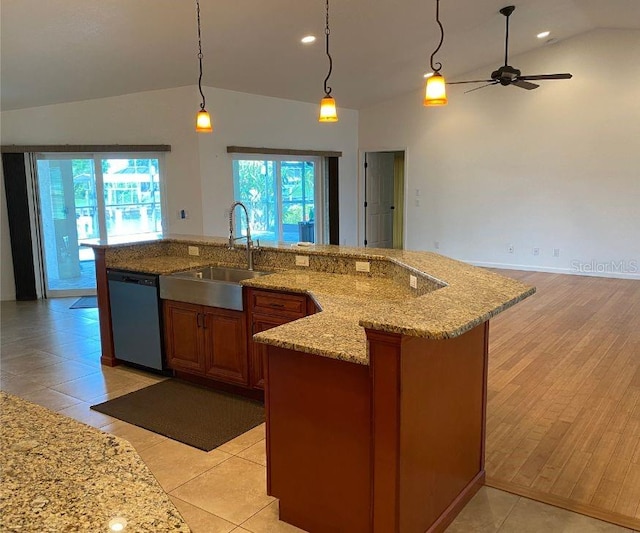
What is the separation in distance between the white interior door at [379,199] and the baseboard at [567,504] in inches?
300

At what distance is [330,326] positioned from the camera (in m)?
2.45

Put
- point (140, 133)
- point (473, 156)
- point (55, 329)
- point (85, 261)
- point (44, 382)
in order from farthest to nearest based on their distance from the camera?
1. point (473, 156)
2. point (85, 261)
3. point (140, 133)
4. point (55, 329)
5. point (44, 382)

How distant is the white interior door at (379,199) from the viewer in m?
10.1

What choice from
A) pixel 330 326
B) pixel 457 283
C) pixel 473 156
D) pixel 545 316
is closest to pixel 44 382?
pixel 330 326

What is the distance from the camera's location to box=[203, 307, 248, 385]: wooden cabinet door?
370 centimetres

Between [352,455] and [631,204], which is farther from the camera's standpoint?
[631,204]

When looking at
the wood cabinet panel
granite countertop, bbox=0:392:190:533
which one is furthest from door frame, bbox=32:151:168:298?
granite countertop, bbox=0:392:190:533

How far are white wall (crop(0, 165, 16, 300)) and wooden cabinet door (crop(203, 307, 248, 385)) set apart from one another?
15.0ft

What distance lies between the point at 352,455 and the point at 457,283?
38.1 inches

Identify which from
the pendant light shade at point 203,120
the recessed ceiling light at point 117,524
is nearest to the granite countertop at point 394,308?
the recessed ceiling light at point 117,524

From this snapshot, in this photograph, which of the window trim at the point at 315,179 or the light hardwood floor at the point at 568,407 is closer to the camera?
the light hardwood floor at the point at 568,407

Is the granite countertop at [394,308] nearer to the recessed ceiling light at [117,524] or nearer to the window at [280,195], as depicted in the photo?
the recessed ceiling light at [117,524]

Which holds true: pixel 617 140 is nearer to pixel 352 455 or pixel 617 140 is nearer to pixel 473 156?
pixel 473 156

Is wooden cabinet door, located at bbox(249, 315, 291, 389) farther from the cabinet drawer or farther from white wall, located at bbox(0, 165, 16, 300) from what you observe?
white wall, located at bbox(0, 165, 16, 300)
